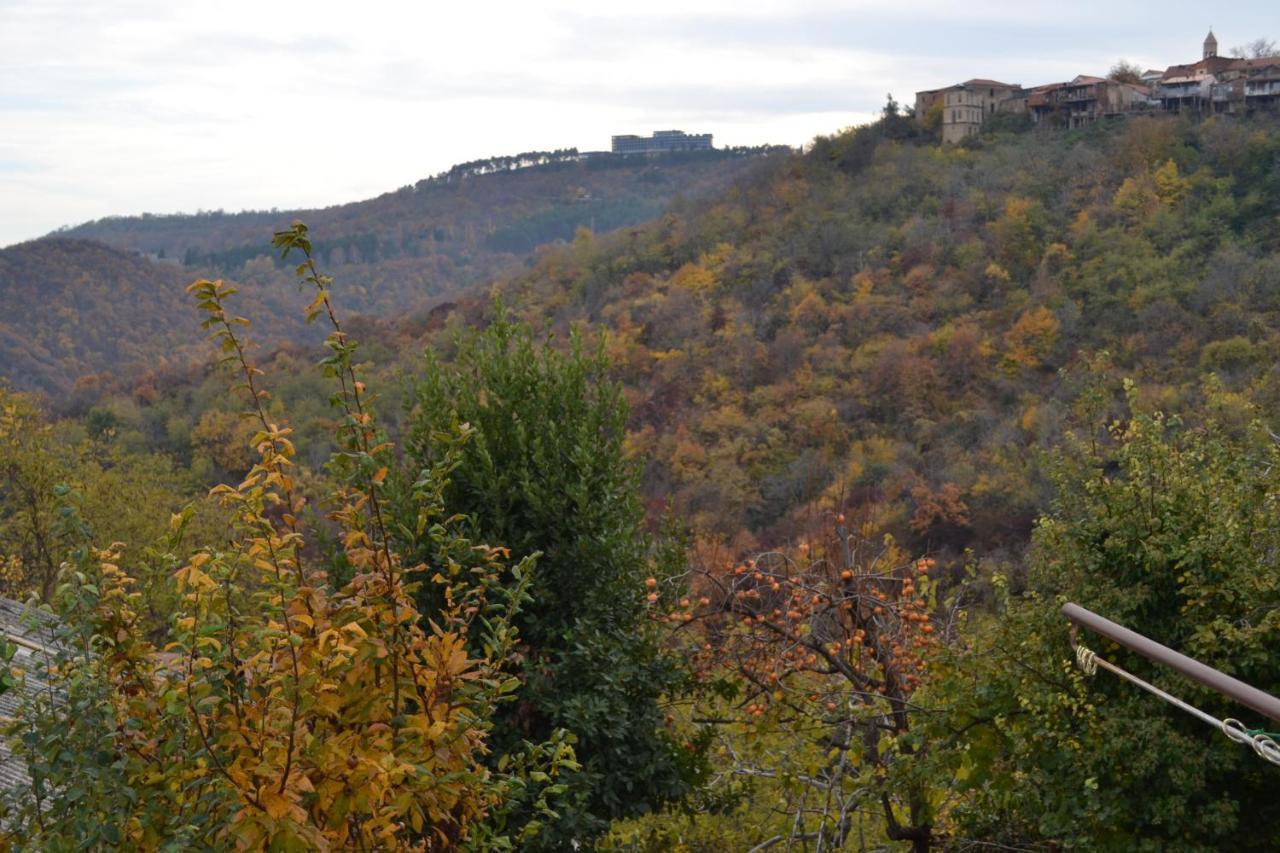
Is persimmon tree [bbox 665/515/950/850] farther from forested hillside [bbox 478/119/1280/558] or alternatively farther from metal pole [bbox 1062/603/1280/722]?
forested hillside [bbox 478/119/1280/558]

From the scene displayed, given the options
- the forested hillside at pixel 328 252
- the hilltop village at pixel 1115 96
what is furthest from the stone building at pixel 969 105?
the forested hillside at pixel 328 252

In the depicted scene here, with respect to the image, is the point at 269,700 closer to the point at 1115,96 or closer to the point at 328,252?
the point at 1115,96

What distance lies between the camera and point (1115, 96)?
186ft

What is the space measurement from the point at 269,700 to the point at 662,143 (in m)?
114

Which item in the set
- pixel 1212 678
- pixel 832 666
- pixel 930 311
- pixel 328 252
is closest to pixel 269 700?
pixel 1212 678

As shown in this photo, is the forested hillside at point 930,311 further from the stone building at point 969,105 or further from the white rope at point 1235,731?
the white rope at point 1235,731

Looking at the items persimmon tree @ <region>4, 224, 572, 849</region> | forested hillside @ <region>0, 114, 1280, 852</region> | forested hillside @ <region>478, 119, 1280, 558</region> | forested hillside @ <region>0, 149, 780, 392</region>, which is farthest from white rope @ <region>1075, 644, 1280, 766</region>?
forested hillside @ <region>0, 149, 780, 392</region>

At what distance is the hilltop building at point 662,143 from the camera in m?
111

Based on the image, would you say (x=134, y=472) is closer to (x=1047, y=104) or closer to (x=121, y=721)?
(x=121, y=721)

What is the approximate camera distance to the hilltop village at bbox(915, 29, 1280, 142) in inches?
2063

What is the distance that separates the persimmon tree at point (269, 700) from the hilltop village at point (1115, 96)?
58007 millimetres

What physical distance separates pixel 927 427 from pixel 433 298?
4832 centimetres

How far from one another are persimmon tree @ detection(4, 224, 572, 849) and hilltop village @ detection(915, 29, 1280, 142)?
2284 inches

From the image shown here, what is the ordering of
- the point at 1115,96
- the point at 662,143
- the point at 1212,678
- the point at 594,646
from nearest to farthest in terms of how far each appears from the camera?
the point at 1212,678
the point at 594,646
the point at 1115,96
the point at 662,143
